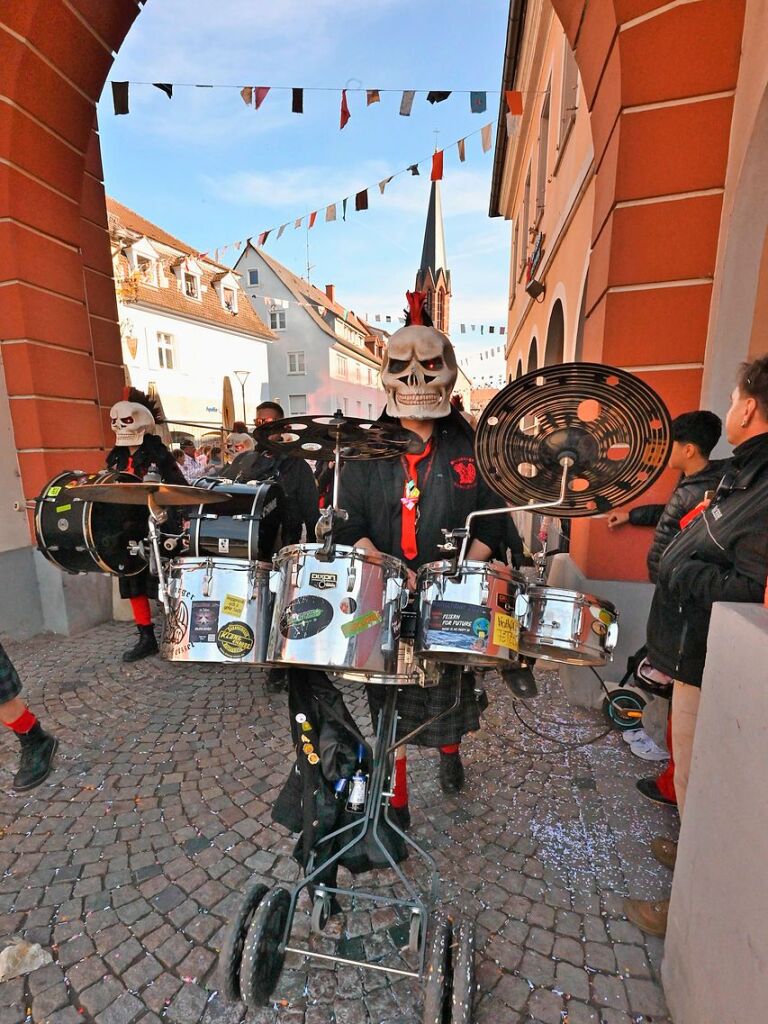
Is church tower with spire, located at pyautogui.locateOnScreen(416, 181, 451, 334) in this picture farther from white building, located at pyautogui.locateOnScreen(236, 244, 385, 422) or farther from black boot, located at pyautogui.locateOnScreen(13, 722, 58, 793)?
black boot, located at pyautogui.locateOnScreen(13, 722, 58, 793)

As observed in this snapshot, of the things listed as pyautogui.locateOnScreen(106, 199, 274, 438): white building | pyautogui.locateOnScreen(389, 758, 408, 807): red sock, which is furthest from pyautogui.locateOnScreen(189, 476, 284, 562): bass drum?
pyautogui.locateOnScreen(106, 199, 274, 438): white building

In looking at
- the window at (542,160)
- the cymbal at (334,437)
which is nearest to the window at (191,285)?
the window at (542,160)

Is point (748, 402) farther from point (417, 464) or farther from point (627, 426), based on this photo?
point (417, 464)

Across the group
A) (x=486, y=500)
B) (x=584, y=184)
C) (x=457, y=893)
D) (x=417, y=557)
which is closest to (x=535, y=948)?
(x=457, y=893)

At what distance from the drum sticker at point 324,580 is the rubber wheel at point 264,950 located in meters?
1.09

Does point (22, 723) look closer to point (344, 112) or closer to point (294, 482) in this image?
point (294, 482)

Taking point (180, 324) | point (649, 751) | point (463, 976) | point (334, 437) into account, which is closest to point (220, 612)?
point (334, 437)

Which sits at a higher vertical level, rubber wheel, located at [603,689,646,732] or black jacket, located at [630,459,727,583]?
black jacket, located at [630,459,727,583]

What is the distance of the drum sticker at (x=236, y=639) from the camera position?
1.76m

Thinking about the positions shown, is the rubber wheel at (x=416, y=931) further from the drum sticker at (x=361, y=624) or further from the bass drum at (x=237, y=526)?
the bass drum at (x=237, y=526)

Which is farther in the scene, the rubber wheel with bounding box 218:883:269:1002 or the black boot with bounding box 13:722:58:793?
the black boot with bounding box 13:722:58:793

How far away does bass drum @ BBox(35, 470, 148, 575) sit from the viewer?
3434 mm

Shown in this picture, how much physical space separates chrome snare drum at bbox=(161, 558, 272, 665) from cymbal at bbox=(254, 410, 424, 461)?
1.52 feet

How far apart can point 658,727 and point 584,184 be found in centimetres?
466
